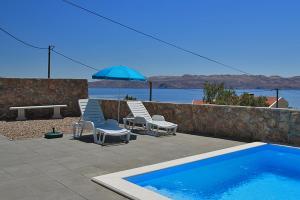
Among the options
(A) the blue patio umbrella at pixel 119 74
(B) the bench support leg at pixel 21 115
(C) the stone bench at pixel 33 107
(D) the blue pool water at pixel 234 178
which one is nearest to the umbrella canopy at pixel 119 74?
(A) the blue patio umbrella at pixel 119 74

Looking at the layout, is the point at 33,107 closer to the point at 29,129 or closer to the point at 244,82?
the point at 29,129

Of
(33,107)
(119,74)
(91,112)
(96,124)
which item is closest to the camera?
(119,74)

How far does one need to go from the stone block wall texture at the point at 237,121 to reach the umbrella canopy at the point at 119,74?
221 centimetres

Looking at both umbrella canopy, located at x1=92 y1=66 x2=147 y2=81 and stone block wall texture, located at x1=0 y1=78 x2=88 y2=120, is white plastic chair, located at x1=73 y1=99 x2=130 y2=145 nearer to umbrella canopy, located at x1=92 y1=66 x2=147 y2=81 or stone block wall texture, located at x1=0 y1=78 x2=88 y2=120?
umbrella canopy, located at x1=92 y1=66 x2=147 y2=81

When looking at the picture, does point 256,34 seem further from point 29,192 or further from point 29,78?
point 29,192

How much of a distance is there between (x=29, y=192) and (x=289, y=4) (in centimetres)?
1673

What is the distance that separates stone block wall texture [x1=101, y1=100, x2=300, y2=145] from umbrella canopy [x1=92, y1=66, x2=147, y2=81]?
221cm

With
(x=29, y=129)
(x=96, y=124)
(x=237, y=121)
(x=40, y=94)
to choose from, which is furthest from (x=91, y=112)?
(x=40, y=94)

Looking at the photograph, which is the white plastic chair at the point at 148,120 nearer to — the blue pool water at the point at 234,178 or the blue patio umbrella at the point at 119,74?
the blue patio umbrella at the point at 119,74

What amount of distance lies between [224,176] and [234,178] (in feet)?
0.64

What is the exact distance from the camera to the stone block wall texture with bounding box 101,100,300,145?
8742 mm

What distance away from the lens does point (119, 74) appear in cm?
916

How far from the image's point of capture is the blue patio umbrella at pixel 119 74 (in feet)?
29.8

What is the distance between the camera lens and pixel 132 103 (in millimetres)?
11180
